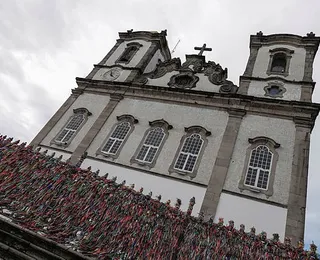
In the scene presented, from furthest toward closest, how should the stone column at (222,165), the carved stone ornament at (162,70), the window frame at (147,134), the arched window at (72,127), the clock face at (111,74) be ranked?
the clock face at (111,74) → the carved stone ornament at (162,70) → the arched window at (72,127) → the window frame at (147,134) → the stone column at (222,165)

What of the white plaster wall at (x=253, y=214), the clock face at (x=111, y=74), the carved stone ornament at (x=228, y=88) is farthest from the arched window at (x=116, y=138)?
the white plaster wall at (x=253, y=214)

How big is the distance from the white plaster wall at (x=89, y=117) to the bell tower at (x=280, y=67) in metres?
9.07

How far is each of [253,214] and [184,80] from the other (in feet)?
33.2

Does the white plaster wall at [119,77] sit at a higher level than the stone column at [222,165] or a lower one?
higher

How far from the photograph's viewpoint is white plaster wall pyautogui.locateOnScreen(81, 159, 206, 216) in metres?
10.9

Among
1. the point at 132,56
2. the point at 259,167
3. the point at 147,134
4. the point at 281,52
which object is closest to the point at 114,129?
the point at 147,134

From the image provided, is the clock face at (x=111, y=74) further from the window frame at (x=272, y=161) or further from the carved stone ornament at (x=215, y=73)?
the window frame at (x=272, y=161)

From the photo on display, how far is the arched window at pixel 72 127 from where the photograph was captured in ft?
49.3

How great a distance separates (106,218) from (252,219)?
6.09m

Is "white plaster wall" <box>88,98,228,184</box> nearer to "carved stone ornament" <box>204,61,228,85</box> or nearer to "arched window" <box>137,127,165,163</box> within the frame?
"arched window" <box>137,127,165,163</box>

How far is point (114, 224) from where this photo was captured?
6629mm

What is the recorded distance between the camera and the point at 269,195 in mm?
10367

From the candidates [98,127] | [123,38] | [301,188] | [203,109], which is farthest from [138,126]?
[123,38]

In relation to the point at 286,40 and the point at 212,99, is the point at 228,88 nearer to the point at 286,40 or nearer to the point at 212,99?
the point at 212,99
